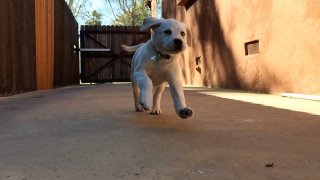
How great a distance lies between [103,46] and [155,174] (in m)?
17.1

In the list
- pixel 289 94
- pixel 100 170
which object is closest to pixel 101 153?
pixel 100 170

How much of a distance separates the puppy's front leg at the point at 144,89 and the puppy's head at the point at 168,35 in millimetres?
268

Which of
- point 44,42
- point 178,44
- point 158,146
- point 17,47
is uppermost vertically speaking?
point 44,42

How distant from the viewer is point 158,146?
2.65 metres

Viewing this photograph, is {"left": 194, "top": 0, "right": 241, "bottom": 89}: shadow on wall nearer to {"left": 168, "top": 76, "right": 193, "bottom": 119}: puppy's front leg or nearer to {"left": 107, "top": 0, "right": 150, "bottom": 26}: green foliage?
{"left": 168, "top": 76, "right": 193, "bottom": 119}: puppy's front leg

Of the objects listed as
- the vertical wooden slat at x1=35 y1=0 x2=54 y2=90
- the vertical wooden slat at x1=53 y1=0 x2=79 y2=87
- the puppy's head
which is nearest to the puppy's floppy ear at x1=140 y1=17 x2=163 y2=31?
the puppy's head

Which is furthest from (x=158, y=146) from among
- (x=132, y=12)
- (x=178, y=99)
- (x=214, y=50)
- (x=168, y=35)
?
(x=132, y=12)

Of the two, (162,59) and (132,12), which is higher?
(132,12)

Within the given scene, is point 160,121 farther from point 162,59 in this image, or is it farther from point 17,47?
point 17,47

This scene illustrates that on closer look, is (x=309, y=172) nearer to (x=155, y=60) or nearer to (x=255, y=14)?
(x=155, y=60)

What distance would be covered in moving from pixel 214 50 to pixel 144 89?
8378 mm

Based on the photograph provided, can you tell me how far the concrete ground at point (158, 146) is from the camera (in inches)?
81.1

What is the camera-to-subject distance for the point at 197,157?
236 centimetres

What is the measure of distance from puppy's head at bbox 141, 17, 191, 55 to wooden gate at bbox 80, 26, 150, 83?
49.7 feet
